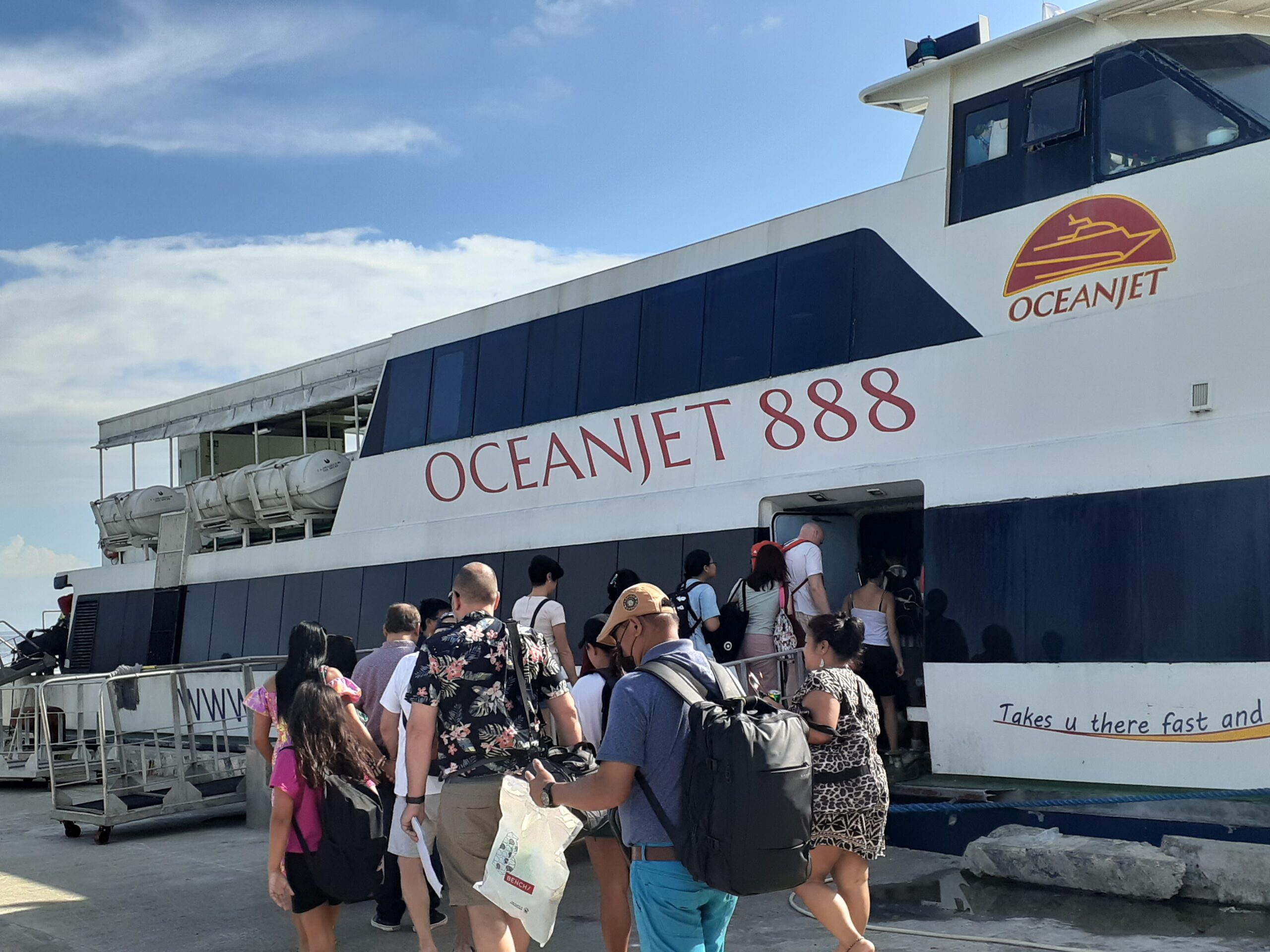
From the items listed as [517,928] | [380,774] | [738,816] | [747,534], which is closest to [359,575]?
[747,534]

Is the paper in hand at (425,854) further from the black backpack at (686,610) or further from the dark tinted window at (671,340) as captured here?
the dark tinted window at (671,340)

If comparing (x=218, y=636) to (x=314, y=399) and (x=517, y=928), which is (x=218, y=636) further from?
(x=517, y=928)

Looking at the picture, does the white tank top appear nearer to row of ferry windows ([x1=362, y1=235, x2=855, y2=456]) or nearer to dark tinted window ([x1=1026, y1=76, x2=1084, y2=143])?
row of ferry windows ([x1=362, y1=235, x2=855, y2=456])

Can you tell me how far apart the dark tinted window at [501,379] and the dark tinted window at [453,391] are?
12cm

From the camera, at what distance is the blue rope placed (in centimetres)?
632

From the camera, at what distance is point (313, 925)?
17.5 feet

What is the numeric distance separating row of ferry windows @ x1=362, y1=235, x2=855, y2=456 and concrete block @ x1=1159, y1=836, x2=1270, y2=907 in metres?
3.80

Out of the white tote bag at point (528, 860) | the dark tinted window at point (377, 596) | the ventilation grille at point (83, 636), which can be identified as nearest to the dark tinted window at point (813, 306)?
the dark tinted window at point (377, 596)

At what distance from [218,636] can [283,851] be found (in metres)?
10.2

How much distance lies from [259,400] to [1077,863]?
11648 millimetres

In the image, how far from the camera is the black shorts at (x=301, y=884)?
5.21m

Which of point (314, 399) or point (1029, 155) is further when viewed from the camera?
point (314, 399)

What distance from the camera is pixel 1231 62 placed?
24.4 feet

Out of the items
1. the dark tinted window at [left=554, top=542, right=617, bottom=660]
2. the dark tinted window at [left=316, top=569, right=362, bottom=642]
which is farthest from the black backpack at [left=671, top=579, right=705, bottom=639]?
the dark tinted window at [left=316, top=569, right=362, bottom=642]
